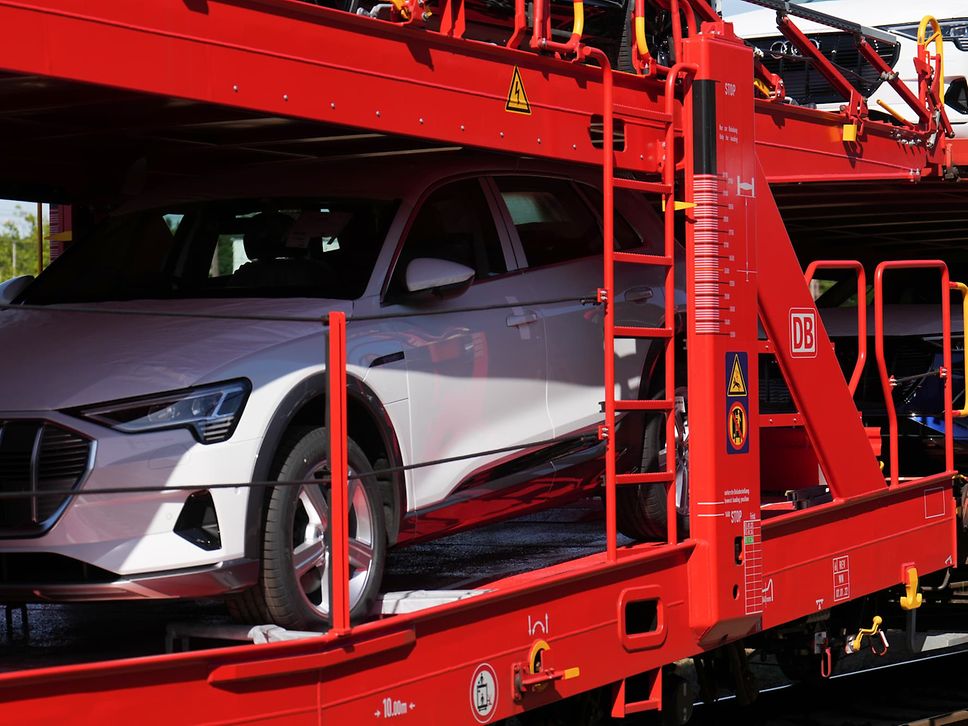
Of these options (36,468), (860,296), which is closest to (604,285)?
(36,468)

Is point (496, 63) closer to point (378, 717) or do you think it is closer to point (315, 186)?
point (315, 186)

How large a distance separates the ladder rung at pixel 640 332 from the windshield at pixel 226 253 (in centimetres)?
88

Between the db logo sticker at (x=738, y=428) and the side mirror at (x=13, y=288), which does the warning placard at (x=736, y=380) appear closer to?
the db logo sticker at (x=738, y=428)

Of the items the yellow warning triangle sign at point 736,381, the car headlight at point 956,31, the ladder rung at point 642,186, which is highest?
the car headlight at point 956,31

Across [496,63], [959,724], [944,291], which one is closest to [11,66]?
[496,63]

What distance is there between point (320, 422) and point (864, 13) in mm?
6641

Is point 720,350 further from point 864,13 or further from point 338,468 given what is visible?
point 864,13

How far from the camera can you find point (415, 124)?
4.21 m

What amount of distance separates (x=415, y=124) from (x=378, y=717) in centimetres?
168

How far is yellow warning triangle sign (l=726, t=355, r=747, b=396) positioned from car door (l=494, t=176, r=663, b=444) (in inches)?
24.3

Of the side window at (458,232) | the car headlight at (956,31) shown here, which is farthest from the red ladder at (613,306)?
the car headlight at (956,31)

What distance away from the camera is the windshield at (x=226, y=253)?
5086 millimetres

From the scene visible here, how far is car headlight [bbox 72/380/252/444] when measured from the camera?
405 cm

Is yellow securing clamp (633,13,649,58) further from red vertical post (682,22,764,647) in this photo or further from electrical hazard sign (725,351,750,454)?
electrical hazard sign (725,351,750,454)
